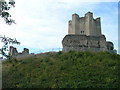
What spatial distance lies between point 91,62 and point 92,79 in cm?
505

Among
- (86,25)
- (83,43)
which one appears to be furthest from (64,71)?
(86,25)

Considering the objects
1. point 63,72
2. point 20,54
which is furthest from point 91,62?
point 20,54

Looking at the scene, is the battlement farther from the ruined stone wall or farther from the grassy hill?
the grassy hill

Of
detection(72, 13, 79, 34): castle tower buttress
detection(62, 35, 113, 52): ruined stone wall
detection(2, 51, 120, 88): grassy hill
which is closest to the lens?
detection(2, 51, 120, 88): grassy hill

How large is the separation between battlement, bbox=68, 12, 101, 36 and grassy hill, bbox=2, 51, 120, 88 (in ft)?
53.5

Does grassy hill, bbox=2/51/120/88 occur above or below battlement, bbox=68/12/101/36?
below

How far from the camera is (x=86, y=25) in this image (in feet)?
153

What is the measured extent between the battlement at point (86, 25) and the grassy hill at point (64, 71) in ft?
53.5

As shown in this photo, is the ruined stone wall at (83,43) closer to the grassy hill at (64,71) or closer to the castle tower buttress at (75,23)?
the grassy hill at (64,71)

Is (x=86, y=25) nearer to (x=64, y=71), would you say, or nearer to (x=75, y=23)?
(x=75, y=23)

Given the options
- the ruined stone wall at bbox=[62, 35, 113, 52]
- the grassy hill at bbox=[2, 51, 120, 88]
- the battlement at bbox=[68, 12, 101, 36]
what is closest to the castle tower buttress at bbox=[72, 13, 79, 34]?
the battlement at bbox=[68, 12, 101, 36]

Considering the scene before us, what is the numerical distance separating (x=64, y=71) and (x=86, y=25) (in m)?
23.2

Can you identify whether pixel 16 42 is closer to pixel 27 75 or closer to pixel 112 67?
pixel 27 75

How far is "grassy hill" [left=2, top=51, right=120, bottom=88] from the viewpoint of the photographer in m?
21.5
